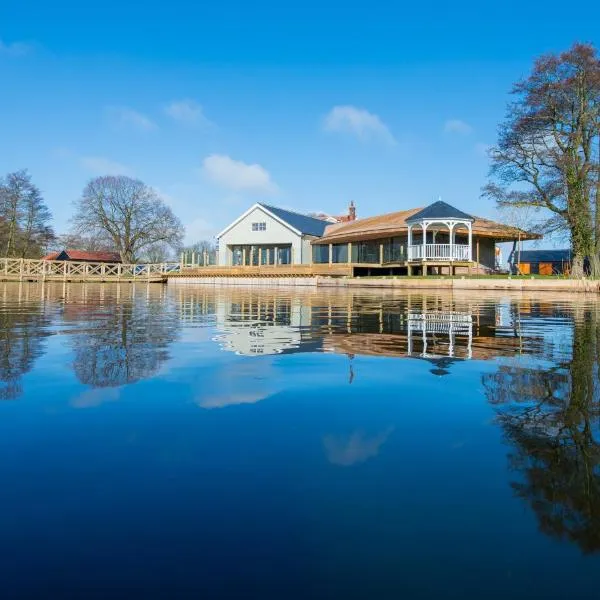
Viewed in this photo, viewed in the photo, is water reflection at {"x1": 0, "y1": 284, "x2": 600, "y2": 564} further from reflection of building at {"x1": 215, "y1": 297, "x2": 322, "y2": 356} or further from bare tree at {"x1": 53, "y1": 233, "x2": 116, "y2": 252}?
bare tree at {"x1": 53, "y1": 233, "x2": 116, "y2": 252}

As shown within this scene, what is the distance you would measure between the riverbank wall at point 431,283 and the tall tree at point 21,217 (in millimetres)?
29298

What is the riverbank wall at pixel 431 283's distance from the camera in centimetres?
2603

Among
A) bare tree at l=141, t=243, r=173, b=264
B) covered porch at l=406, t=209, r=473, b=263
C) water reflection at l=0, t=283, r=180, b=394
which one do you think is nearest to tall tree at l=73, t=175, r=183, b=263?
bare tree at l=141, t=243, r=173, b=264

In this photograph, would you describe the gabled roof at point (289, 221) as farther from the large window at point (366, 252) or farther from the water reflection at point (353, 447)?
the water reflection at point (353, 447)

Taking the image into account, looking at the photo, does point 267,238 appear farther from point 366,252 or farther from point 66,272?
point 66,272

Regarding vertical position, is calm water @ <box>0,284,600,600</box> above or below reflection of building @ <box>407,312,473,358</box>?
below

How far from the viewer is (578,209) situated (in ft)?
100.0

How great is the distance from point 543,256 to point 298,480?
73892 mm

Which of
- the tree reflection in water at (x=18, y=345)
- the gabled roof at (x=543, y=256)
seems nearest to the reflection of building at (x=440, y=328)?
the tree reflection in water at (x=18, y=345)

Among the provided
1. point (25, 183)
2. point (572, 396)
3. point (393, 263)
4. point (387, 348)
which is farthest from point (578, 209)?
point (25, 183)

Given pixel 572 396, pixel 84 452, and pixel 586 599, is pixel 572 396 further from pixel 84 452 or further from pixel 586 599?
pixel 84 452

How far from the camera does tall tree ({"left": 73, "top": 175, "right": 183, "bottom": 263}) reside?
207 feet

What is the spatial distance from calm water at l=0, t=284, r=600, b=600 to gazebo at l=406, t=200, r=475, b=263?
31.3 meters

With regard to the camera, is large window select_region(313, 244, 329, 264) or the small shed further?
the small shed
